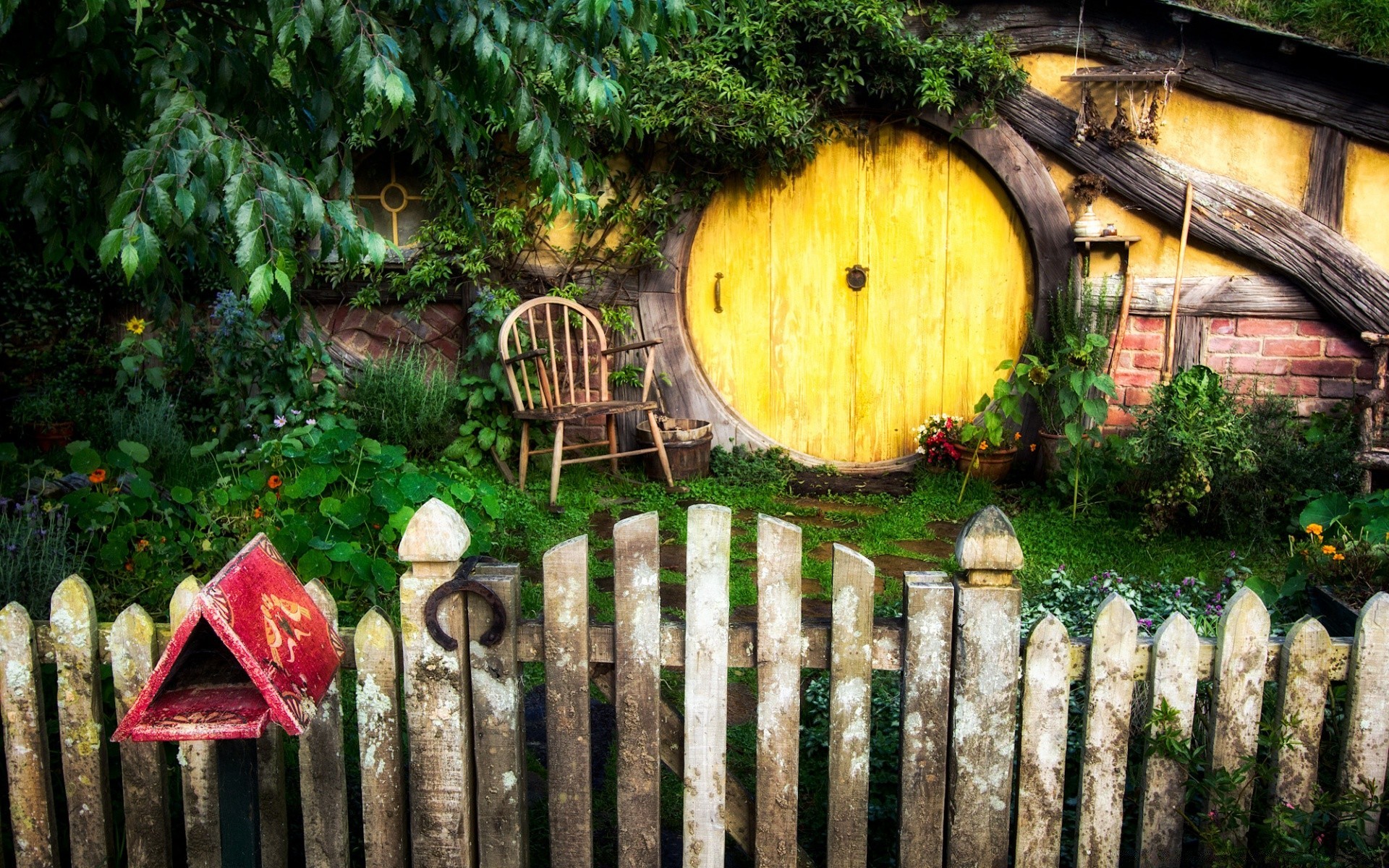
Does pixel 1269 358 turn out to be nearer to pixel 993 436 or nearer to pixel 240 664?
pixel 993 436

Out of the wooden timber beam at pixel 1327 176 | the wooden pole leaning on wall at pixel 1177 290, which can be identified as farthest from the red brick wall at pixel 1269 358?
the wooden timber beam at pixel 1327 176

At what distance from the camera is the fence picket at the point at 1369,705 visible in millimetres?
1832

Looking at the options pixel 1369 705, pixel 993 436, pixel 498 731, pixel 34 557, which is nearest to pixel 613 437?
pixel 993 436

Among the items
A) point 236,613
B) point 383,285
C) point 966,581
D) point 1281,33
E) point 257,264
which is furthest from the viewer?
point 383,285

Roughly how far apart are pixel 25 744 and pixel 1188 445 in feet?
13.5

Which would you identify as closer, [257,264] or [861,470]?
[257,264]

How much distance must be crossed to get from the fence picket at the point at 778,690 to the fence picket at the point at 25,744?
130 cm

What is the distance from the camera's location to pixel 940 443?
5582 millimetres

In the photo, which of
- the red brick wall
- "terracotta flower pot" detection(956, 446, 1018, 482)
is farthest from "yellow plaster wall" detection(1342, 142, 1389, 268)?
"terracotta flower pot" detection(956, 446, 1018, 482)

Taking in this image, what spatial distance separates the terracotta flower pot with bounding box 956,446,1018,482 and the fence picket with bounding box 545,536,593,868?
3814 mm

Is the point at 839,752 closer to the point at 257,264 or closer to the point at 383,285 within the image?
the point at 257,264

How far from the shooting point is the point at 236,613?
148 cm

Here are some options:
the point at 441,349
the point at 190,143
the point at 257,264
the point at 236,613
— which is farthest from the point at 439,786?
the point at 441,349

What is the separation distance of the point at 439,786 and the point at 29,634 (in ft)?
2.56
